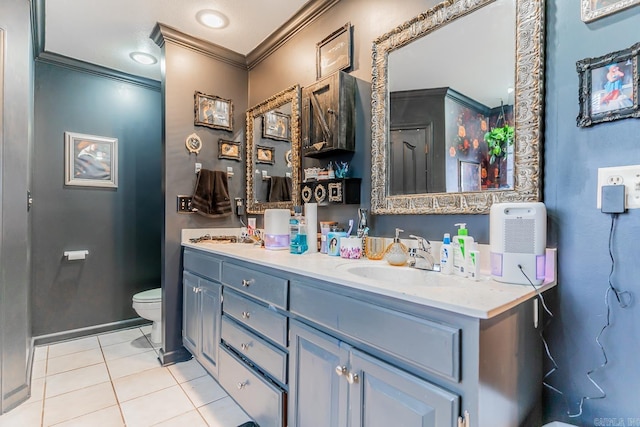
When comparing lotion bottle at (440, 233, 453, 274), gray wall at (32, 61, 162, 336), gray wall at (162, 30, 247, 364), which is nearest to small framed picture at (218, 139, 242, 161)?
gray wall at (162, 30, 247, 364)

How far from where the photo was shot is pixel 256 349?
57.2 inches

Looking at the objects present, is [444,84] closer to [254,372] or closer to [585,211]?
[585,211]

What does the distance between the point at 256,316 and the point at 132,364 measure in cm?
144

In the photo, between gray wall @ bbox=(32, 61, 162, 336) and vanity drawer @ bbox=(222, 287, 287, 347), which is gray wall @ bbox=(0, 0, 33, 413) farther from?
vanity drawer @ bbox=(222, 287, 287, 347)

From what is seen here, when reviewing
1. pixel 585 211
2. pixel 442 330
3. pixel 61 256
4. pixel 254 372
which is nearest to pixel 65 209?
pixel 61 256

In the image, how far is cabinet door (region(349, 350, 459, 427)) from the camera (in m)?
0.78

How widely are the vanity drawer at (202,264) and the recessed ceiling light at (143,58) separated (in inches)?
66.8

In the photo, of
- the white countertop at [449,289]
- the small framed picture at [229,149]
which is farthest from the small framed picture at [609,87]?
the small framed picture at [229,149]

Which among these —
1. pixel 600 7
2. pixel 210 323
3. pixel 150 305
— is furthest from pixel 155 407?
pixel 600 7

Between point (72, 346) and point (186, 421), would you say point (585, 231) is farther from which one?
point (72, 346)

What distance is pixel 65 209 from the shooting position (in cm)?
262

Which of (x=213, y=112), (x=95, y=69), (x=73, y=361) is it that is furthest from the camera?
(x=95, y=69)

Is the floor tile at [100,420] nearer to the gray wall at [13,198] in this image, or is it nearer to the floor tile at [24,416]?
the floor tile at [24,416]

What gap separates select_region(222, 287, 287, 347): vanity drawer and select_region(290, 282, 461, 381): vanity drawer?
195 mm
